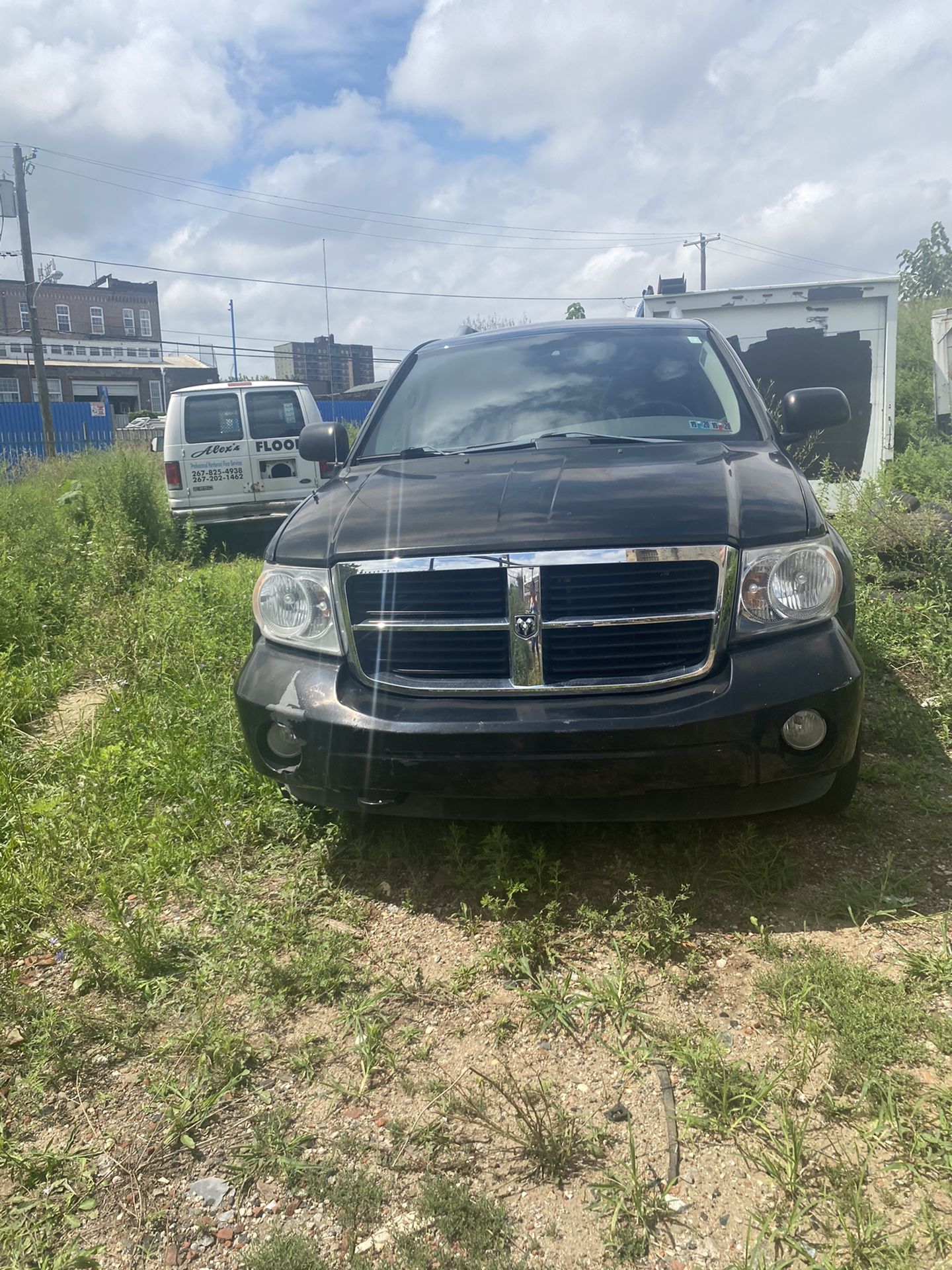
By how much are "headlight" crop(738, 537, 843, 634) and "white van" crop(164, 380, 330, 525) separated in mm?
9197

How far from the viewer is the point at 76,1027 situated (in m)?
2.43

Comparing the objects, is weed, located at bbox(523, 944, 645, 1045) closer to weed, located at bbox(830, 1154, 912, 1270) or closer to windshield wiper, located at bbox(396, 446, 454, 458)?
weed, located at bbox(830, 1154, 912, 1270)

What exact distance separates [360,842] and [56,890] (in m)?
1.02

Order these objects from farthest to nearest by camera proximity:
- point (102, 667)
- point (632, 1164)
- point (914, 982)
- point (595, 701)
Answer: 1. point (102, 667)
2. point (595, 701)
3. point (914, 982)
4. point (632, 1164)

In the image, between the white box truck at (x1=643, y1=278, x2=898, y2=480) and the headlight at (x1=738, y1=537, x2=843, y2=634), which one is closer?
the headlight at (x1=738, y1=537, x2=843, y2=634)

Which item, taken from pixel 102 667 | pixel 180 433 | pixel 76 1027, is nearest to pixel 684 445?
A: pixel 76 1027

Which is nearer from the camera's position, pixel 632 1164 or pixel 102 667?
pixel 632 1164

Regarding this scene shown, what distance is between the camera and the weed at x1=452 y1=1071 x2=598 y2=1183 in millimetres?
1913

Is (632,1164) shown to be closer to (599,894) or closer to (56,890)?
(599,894)

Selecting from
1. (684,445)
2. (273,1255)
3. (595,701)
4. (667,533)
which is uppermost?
(684,445)

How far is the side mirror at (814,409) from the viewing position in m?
3.90

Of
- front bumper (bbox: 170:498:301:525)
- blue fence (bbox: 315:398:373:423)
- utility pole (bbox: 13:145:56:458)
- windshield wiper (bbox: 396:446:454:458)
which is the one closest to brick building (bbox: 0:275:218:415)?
blue fence (bbox: 315:398:373:423)

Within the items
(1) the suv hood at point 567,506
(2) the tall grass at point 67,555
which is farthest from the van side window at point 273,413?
(1) the suv hood at point 567,506

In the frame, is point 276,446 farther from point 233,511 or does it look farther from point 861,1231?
point 861,1231
